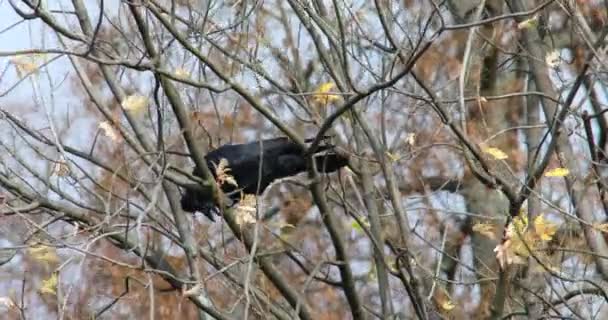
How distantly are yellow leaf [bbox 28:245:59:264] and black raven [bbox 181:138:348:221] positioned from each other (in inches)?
27.4

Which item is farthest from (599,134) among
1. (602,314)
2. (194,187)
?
(194,187)

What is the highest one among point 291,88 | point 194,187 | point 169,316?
point 291,88

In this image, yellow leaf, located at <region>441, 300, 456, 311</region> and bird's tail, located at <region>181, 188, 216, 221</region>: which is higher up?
bird's tail, located at <region>181, 188, 216, 221</region>

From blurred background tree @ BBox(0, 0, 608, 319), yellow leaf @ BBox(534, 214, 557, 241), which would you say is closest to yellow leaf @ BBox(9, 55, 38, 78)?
blurred background tree @ BBox(0, 0, 608, 319)

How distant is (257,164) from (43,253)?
1.22 m

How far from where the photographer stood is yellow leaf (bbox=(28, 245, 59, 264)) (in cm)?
436

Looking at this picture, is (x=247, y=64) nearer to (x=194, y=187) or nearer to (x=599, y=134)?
(x=194, y=187)

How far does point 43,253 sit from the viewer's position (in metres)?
4.43

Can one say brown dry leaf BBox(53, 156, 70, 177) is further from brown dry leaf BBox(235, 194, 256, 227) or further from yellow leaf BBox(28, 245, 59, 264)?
brown dry leaf BBox(235, 194, 256, 227)

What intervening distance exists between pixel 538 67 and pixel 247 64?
1937 mm

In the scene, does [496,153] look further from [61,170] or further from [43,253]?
[61,170]

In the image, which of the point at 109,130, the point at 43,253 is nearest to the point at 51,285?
the point at 43,253

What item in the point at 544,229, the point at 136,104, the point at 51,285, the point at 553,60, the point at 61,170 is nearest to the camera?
the point at 136,104

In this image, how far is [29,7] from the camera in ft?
12.9
